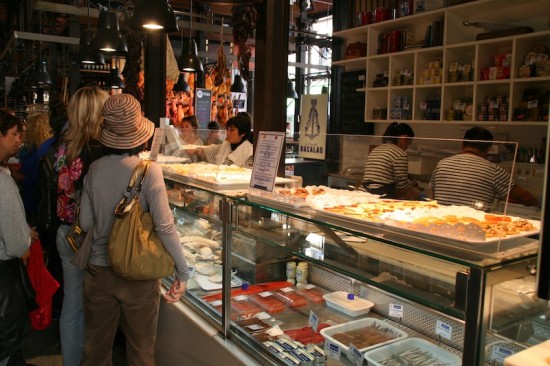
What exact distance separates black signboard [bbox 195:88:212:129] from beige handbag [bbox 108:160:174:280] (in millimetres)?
9208

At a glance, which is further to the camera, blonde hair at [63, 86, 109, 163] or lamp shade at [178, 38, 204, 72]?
lamp shade at [178, 38, 204, 72]

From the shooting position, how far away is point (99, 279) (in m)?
2.58

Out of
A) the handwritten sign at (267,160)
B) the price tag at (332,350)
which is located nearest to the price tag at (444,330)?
the price tag at (332,350)

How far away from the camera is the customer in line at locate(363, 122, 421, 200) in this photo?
2.35 m

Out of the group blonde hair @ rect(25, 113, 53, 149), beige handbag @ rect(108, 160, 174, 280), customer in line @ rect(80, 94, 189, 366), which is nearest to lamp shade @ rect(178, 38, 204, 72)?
blonde hair @ rect(25, 113, 53, 149)

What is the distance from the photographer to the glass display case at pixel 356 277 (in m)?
1.47

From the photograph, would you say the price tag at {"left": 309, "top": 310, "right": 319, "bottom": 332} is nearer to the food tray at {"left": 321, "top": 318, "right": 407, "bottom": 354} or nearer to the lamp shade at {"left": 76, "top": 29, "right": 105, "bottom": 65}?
the food tray at {"left": 321, "top": 318, "right": 407, "bottom": 354}

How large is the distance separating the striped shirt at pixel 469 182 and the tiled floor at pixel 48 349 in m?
2.73

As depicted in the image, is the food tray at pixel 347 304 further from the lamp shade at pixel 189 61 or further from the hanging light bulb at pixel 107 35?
the lamp shade at pixel 189 61

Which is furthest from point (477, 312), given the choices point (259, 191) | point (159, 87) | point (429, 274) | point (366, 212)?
point (159, 87)

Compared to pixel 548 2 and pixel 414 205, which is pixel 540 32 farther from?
pixel 414 205

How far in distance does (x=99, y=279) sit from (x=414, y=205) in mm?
1601

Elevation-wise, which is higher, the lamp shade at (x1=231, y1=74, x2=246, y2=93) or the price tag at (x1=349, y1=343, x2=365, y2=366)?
the lamp shade at (x1=231, y1=74, x2=246, y2=93)

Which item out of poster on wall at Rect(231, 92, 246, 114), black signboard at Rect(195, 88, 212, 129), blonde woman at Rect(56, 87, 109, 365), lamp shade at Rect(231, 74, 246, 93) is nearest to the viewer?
blonde woman at Rect(56, 87, 109, 365)
